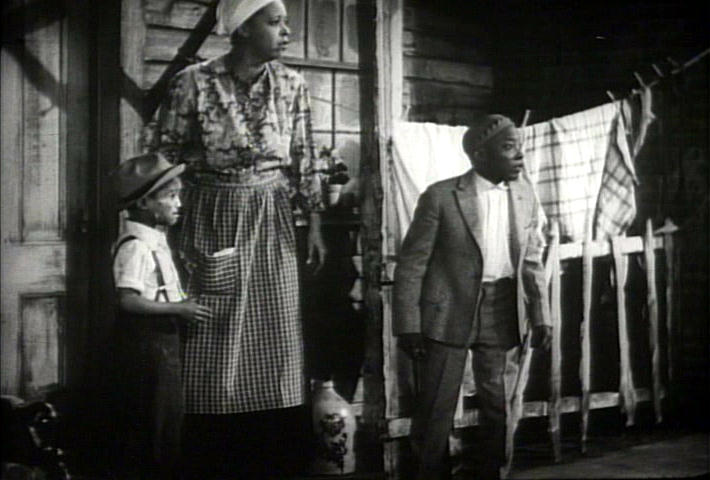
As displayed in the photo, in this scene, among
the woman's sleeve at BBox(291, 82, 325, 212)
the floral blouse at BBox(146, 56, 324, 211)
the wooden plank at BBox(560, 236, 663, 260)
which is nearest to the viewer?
the floral blouse at BBox(146, 56, 324, 211)

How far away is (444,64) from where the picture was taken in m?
5.48

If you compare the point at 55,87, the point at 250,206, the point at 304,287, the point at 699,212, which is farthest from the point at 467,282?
the point at 55,87

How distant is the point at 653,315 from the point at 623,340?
290 millimetres

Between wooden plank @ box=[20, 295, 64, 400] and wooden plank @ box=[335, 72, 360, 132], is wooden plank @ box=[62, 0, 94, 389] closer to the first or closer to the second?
wooden plank @ box=[20, 295, 64, 400]

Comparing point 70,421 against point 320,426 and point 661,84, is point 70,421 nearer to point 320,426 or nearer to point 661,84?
point 320,426


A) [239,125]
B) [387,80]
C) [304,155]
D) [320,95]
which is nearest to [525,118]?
[387,80]

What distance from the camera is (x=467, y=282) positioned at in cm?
522

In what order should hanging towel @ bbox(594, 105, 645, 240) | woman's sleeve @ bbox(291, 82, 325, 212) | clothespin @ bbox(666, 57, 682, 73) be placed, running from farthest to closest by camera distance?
1. clothespin @ bbox(666, 57, 682, 73)
2. hanging towel @ bbox(594, 105, 645, 240)
3. woman's sleeve @ bbox(291, 82, 325, 212)

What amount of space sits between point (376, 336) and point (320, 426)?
54 centimetres

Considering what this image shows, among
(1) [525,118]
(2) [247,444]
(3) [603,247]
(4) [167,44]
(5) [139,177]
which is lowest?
(2) [247,444]

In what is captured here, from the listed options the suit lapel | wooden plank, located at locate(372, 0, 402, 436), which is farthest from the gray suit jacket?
wooden plank, located at locate(372, 0, 402, 436)

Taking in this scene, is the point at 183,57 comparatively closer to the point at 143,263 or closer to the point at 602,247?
the point at 143,263

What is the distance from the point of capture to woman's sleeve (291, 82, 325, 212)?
16.2ft

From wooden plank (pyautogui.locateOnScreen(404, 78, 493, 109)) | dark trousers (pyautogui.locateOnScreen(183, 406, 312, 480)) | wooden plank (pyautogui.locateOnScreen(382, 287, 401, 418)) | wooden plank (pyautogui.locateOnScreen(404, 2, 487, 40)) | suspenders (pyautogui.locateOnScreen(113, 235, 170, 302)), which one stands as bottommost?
dark trousers (pyautogui.locateOnScreen(183, 406, 312, 480))
